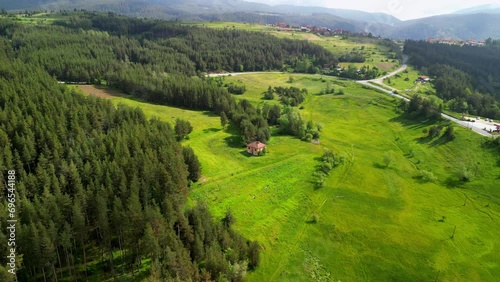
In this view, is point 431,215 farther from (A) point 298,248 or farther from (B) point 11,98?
(B) point 11,98

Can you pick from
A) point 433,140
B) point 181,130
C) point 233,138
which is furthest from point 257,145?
point 433,140

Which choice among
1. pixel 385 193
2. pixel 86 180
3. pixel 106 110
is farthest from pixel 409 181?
pixel 106 110

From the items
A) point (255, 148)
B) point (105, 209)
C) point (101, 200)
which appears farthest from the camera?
point (255, 148)

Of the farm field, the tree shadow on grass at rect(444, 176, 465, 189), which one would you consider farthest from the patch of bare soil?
the tree shadow on grass at rect(444, 176, 465, 189)

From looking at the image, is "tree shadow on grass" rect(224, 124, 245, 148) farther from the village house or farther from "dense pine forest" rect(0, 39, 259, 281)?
"dense pine forest" rect(0, 39, 259, 281)

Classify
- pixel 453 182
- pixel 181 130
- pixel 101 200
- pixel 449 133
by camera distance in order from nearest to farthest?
pixel 101 200 < pixel 453 182 < pixel 181 130 < pixel 449 133

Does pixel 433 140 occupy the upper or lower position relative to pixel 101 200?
lower

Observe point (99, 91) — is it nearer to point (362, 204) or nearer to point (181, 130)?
point (181, 130)
